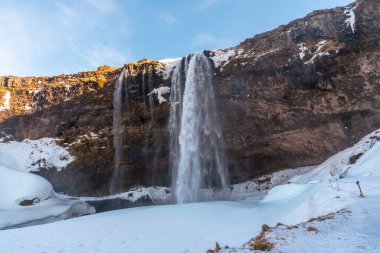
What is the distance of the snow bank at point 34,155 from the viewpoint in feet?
109

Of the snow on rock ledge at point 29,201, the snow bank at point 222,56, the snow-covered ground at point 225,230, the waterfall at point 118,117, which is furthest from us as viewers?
the waterfall at point 118,117

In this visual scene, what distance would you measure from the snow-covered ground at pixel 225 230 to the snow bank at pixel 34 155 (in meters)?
20.4

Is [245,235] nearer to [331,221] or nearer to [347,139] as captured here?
[331,221]

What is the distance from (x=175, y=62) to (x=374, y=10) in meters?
16.1

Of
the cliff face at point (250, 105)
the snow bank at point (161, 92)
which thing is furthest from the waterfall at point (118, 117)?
the snow bank at point (161, 92)

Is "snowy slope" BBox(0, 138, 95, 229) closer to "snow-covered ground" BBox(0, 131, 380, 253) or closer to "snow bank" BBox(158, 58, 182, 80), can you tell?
"snow bank" BBox(158, 58, 182, 80)

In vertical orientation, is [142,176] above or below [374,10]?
below

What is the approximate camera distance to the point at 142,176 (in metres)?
35.4

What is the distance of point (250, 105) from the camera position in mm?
29422

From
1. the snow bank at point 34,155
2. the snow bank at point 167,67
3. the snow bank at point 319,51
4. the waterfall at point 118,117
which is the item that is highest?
the snow bank at point 167,67

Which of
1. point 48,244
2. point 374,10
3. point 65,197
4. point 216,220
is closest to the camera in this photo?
point 48,244

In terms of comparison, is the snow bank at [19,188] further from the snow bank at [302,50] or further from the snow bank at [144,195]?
the snow bank at [302,50]

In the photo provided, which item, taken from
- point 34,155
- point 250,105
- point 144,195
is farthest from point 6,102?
point 250,105

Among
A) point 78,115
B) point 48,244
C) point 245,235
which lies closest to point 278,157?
point 78,115
